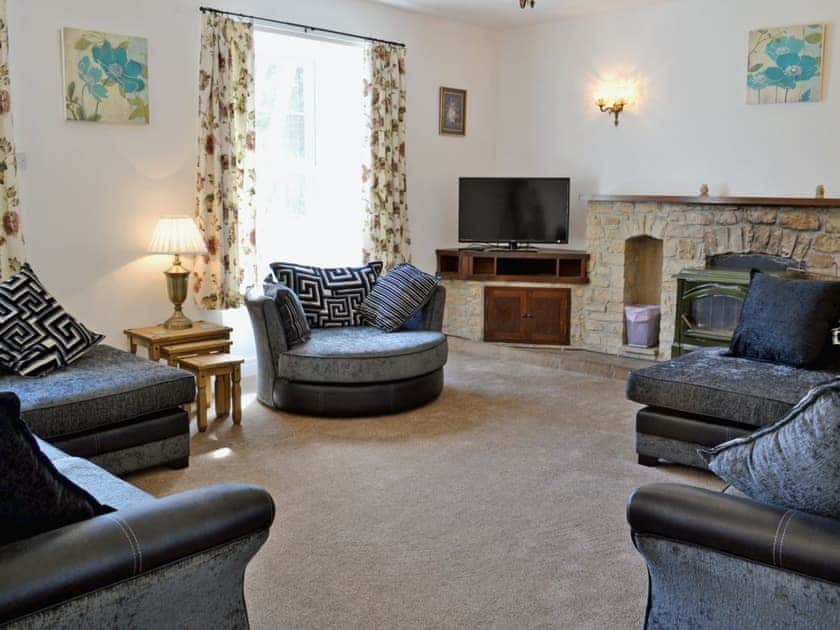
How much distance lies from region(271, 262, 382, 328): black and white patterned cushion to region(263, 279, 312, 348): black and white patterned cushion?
332mm

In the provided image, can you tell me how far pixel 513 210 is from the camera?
7051mm

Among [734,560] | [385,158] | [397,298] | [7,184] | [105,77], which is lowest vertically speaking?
[734,560]

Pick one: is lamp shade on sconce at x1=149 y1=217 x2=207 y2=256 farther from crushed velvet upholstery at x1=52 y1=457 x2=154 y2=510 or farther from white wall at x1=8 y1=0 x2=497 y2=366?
crushed velvet upholstery at x1=52 y1=457 x2=154 y2=510

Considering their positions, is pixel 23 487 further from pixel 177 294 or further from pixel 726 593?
pixel 177 294

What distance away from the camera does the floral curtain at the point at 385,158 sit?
21.3 feet

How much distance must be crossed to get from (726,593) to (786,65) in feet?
16.0

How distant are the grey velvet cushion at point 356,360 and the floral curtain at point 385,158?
1.78 meters

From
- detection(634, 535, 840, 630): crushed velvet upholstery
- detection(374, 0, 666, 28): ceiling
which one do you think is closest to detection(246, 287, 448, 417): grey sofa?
detection(634, 535, 840, 630): crushed velvet upholstery

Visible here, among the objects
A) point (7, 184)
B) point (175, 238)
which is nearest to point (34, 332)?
point (7, 184)

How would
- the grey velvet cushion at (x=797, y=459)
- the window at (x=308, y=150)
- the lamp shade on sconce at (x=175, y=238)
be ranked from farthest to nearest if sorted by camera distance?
1. the window at (x=308, y=150)
2. the lamp shade on sconce at (x=175, y=238)
3. the grey velvet cushion at (x=797, y=459)

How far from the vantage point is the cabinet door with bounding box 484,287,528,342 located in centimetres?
689

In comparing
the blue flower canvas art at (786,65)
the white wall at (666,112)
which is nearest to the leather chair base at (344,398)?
the white wall at (666,112)

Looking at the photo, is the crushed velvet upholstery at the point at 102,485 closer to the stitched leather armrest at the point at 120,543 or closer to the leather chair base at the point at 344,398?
the stitched leather armrest at the point at 120,543

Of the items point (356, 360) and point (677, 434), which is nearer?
point (677, 434)
